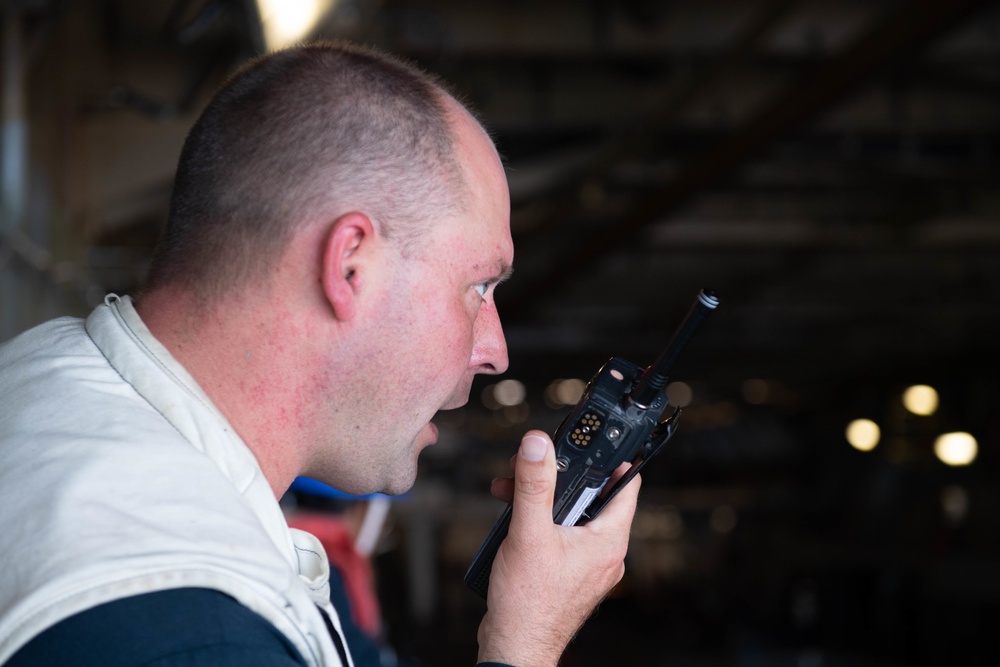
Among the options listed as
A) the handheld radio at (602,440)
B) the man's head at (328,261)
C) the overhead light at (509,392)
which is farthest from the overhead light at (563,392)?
the man's head at (328,261)

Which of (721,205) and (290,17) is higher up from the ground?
(290,17)

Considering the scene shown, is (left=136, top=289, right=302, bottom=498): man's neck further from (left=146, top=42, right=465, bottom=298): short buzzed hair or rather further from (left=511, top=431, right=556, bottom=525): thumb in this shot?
(left=511, top=431, right=556, bottom=525): thumb

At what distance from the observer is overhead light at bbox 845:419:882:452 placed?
54.3ft

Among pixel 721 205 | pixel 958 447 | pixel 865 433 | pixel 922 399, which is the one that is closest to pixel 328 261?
pixel 721 205

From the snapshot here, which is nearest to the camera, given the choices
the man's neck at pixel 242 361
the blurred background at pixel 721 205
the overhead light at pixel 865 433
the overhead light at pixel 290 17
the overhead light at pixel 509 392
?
the man's neck at pixel 242 361

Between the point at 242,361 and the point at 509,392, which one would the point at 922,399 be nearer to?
the point at 509,392

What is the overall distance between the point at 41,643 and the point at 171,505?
0.12 metres

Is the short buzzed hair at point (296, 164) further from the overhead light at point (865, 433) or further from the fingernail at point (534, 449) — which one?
the overhead light at point (865, 433)

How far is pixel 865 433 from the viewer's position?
1656 cm

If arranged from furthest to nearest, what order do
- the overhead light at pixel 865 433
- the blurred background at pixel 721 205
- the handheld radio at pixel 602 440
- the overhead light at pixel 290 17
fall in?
the overhead light at pixel 865 433, the blurred background at pixel 721 205, the overhead light at pixel 290 17, the handheld radio at pixel 602 440

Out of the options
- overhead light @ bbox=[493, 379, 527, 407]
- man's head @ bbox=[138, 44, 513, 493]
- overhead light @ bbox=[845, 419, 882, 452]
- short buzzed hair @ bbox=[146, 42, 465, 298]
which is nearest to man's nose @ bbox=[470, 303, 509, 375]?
man's head @ bbox=[138, 44, 513, 493]

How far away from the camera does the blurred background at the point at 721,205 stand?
377cm

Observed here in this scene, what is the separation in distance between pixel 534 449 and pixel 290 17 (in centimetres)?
143

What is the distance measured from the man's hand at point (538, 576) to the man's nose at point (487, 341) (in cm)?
10
